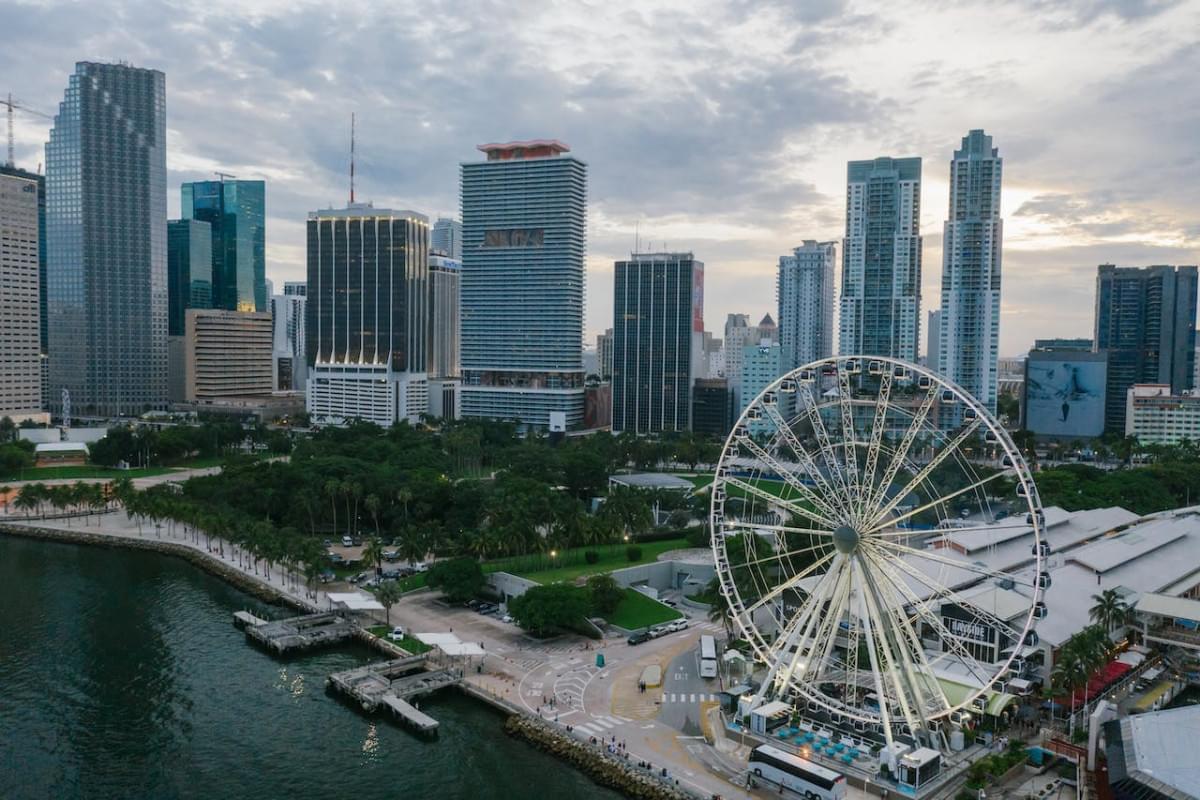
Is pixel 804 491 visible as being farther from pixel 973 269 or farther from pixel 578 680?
pixel 973 269

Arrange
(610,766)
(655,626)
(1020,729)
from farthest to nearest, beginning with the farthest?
(655,626)
(1020,729)
(610,766)

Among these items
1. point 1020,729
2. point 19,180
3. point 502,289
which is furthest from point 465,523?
point 19,180

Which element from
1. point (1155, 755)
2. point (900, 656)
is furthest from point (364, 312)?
point (1155, 755)

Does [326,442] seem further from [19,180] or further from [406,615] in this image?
[19,180]

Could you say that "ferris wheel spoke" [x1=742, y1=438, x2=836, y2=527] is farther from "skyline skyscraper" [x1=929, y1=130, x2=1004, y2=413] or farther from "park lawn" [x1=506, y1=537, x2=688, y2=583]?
"skyline skyscraper" [x1=929, y1=130, x2=1004, y2=413]

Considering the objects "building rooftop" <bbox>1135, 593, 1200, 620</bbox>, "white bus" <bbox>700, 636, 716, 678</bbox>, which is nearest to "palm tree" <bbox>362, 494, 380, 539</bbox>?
"white bus" <bbox>700, 636, 716, 678</bbox>

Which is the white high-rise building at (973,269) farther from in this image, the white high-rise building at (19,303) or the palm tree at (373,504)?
the white high-rise building at (19,303)

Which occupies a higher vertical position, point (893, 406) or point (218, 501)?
point (893, 406)
